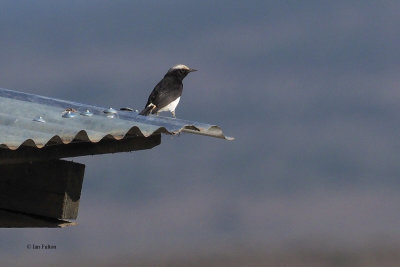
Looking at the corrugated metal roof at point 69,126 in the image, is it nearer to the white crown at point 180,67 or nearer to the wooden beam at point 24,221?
the wooden beam at point 24,221

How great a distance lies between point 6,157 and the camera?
4.80 metres

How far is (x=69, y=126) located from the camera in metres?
4.90

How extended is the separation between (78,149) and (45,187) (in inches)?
19.9

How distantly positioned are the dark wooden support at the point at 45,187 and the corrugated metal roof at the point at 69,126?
0.98 ft

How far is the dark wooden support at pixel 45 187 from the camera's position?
5.31 metres

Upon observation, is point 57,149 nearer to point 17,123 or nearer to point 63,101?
point 17,123

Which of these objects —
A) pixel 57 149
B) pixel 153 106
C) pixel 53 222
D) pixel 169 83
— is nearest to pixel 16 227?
pixel 53 222

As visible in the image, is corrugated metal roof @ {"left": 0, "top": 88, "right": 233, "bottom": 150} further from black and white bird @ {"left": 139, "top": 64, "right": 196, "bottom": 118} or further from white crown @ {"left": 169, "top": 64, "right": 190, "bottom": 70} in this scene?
white crown @ {"left": 169, "top": 64, "right": 190, "bottom": 70}

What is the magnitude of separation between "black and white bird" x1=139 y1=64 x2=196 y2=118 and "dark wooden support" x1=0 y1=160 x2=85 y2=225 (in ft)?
18.5

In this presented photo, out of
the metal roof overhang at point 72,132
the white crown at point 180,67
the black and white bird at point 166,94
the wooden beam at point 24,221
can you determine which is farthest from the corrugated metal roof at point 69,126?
the white crown at point 180,67

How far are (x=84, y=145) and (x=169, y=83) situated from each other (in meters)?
7.52

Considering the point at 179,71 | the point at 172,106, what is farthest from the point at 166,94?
the point at 179,71

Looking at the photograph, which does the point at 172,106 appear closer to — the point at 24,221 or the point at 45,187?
the point at 24,221

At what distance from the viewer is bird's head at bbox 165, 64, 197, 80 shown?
13.1 metres
